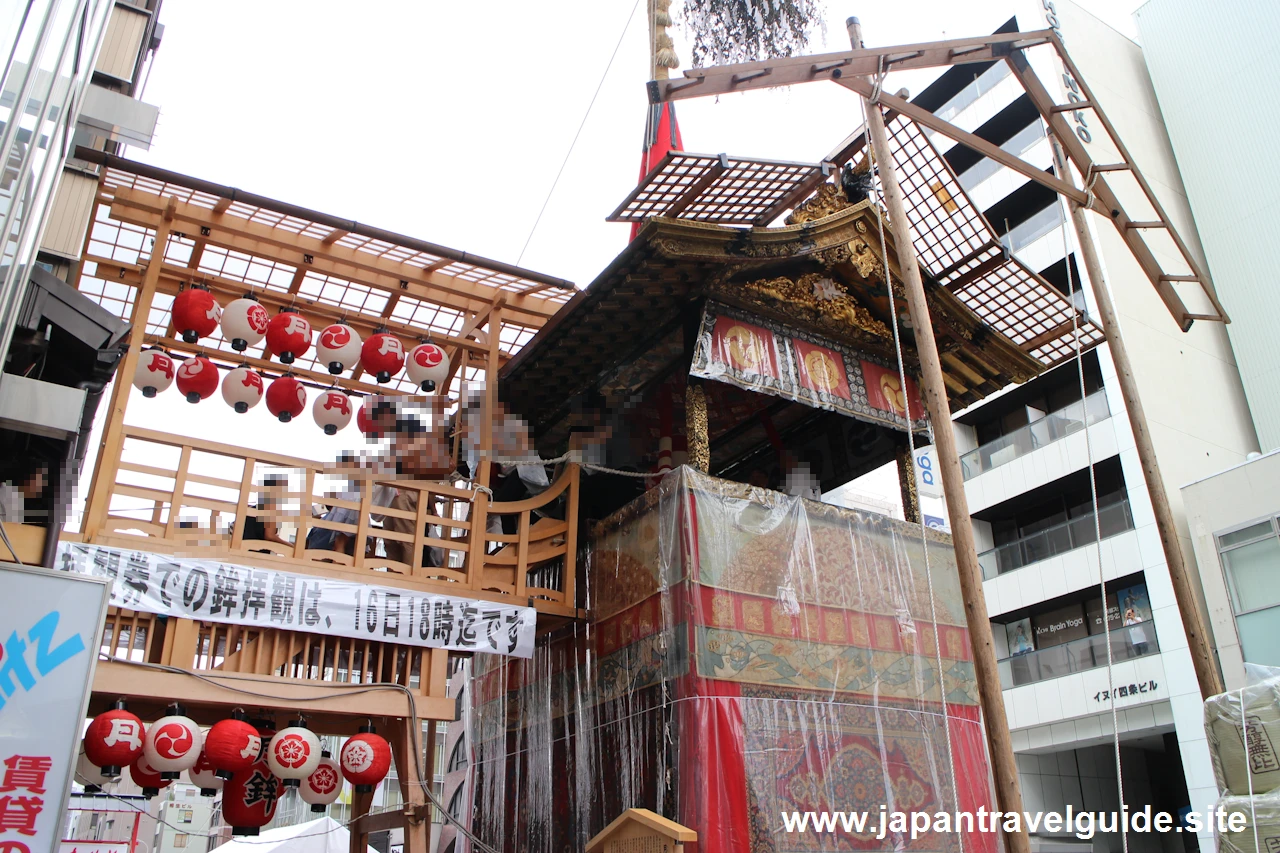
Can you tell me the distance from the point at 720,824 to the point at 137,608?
179 inches

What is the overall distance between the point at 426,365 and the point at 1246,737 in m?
7.04

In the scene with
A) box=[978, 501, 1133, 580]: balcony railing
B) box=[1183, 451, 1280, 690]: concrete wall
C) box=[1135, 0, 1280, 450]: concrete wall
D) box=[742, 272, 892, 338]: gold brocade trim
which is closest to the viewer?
box=[742, 272, 892, 338]: gold brocade trim

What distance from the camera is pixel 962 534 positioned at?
5520 millimetres

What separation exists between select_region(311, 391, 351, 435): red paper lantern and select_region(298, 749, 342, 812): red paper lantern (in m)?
2.96

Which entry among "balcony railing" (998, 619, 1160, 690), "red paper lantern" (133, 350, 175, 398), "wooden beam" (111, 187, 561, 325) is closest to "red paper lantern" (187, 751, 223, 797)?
"red paper lantern" (133, 350, 175, 398)

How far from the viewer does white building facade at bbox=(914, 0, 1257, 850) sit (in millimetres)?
19391

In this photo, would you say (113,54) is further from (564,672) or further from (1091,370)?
(1091,370)

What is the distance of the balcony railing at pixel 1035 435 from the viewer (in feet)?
72.6

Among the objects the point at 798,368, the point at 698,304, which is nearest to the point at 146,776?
the point at 698,304

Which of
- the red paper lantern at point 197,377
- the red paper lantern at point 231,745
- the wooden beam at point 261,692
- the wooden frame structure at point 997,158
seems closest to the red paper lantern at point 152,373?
the red paper lantern at point 197,377

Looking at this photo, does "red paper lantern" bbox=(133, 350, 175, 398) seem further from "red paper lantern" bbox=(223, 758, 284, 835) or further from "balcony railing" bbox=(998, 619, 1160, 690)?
"balcony railing" bbox=(998, 619, 1160, 690)

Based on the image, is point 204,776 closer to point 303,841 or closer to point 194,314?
point 194,314

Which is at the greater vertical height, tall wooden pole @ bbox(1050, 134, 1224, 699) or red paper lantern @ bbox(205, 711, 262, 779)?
tall wooden pole @ bbox(1050, 134, 1224, 699)

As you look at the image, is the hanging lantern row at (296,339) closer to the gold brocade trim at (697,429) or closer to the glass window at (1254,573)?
the gold brocade trim at (697,429)
